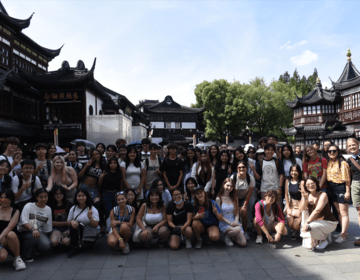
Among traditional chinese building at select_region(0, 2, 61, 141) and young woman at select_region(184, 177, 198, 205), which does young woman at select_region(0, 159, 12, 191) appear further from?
traditional chinese building at select_region(0, 2, 61, 141)

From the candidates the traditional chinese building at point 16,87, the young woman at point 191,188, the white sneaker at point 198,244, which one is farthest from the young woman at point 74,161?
the traditional chinese building at point 16,87

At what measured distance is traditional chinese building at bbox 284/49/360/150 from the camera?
25781 millimetres

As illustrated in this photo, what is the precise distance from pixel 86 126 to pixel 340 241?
707 inches

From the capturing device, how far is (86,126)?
1944 centimetres

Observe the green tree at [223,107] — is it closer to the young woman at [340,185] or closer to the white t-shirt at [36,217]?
the young woman at [340,185]

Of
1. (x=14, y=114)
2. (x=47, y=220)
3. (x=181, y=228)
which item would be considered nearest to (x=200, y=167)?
(x=181, y=228)

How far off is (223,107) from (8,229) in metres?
32.4

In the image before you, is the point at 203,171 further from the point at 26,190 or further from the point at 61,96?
the point at 61,96

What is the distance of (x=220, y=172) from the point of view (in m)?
5.83

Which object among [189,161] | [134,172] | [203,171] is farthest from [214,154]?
[134,172]

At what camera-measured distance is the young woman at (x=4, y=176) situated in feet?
15.4

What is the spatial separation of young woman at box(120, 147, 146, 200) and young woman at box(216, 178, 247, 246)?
178 cm

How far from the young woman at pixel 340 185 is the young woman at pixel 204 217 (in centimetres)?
237

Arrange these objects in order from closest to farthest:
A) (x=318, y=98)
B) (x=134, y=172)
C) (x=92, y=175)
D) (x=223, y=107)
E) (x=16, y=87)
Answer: (x=92, y=175)
(x=134, y=172)
(x=16, y=87)
(x=318, y=98)
(x=223, y=107)
